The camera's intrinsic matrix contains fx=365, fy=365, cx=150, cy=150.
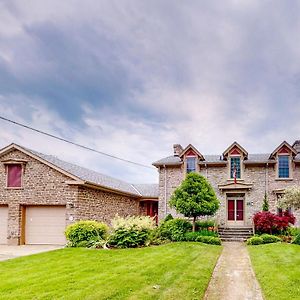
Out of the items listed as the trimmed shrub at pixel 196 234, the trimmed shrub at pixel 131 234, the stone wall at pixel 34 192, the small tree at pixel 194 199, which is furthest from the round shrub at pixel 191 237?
the stone wall at pixel 34 192

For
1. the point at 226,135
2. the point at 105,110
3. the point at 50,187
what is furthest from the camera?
the point at 226,135

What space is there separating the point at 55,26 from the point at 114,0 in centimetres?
379

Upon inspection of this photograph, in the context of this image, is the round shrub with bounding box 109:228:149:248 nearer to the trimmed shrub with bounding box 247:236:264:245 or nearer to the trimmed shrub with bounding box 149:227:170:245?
the trimmed shrub with bounding box 149:227:170:245

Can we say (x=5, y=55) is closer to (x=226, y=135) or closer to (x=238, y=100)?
(x=238, y=100)

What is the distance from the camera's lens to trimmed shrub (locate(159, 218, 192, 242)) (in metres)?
21.6

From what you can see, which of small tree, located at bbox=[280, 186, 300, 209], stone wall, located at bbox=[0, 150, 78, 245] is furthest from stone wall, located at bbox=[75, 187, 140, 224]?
small tree, located at bbox=[280, 186, 300, 209]

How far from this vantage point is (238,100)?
2167 cm

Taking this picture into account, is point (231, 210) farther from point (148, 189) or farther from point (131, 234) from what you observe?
point (131, 234)

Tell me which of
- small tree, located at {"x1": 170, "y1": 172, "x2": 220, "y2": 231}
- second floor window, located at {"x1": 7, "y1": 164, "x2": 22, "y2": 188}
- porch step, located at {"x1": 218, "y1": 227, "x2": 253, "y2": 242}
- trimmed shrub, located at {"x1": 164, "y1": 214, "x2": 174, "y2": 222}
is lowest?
porch step, located at {"x1": 218, "y1": 227, "x2": 253, "y2": 242}

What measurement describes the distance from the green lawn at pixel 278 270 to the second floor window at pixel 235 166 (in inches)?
391

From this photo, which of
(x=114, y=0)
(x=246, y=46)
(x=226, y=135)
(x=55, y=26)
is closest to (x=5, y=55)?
(x=55, y=26)

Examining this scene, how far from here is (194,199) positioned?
74.3 ft

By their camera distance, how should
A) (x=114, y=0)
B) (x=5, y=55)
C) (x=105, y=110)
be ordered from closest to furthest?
(x=114, y=0) → (x=5, y=55) → (x=105, y=110)

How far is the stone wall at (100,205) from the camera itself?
22.4m
